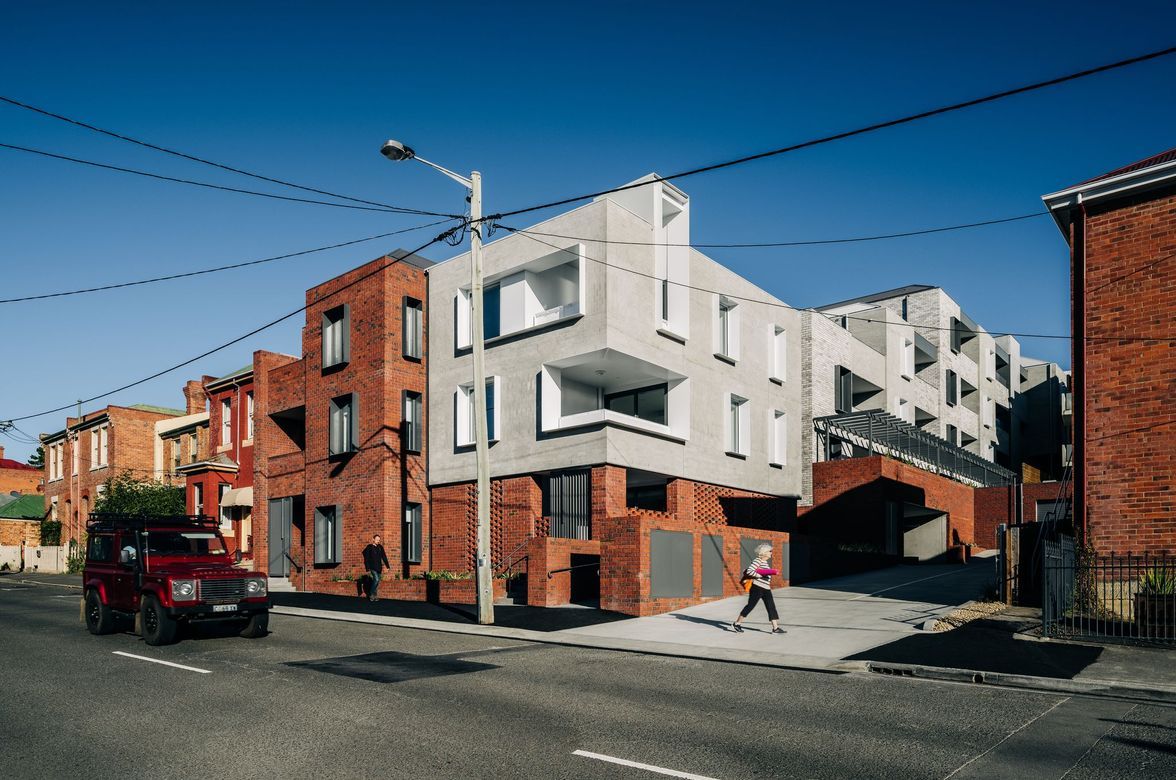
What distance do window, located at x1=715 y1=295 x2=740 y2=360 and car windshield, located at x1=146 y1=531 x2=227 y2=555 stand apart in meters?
16.1

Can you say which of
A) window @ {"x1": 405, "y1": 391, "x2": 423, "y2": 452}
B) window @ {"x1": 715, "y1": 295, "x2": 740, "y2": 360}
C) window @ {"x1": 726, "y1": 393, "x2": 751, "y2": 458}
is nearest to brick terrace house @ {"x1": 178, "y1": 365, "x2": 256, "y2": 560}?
window @ {"x1": 405, "y1": 391, "x2": 423, "y2": 452}

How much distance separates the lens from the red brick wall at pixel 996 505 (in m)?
41.2

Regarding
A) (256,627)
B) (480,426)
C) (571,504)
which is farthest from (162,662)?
(571,504)

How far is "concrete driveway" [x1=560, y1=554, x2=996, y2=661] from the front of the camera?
15.0 m

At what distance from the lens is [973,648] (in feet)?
43.4

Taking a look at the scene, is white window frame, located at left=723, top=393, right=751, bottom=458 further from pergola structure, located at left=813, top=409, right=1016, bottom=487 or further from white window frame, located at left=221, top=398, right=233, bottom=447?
white window frame, located at left=221, top=398, right=233, bottom=447

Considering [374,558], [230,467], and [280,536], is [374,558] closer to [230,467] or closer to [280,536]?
[280,536]

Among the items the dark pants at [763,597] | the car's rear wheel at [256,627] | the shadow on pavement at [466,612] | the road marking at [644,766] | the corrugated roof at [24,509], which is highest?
→ the road marking at [644,766]

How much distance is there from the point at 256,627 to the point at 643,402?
555 inches

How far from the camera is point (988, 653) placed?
505 inches

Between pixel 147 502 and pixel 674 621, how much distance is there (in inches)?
1144

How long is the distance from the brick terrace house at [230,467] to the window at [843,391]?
22.1m

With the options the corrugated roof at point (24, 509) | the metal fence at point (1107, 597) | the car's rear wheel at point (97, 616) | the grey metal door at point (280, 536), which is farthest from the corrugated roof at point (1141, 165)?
the corrugated roof at point (24, 509)

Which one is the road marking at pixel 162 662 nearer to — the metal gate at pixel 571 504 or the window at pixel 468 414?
the metal gate at pixel 571 504
